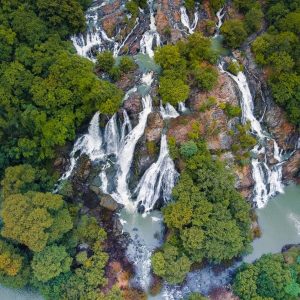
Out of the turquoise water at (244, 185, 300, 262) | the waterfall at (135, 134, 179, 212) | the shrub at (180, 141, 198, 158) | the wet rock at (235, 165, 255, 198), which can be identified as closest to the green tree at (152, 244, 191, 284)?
the waterfall at (135, 134, 179, 212)

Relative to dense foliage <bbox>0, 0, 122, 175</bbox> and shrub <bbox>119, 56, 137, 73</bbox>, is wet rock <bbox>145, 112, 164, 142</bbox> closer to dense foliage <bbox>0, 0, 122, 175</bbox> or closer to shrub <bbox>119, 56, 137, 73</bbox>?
dense foliage <bbox>0, 0, 122, 175</bbox>

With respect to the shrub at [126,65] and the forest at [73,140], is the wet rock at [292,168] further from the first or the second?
the shrub at [126,65]

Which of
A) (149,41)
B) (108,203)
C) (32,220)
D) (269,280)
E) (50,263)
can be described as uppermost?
(149,41)

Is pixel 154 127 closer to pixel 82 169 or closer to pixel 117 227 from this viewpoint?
pixel 82 169

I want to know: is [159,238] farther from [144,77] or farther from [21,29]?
[21,29]

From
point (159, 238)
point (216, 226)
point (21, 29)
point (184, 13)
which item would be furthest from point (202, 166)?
point (21, 29)

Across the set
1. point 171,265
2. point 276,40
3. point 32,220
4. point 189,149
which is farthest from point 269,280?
point 276,40

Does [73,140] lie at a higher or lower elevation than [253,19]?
lower
